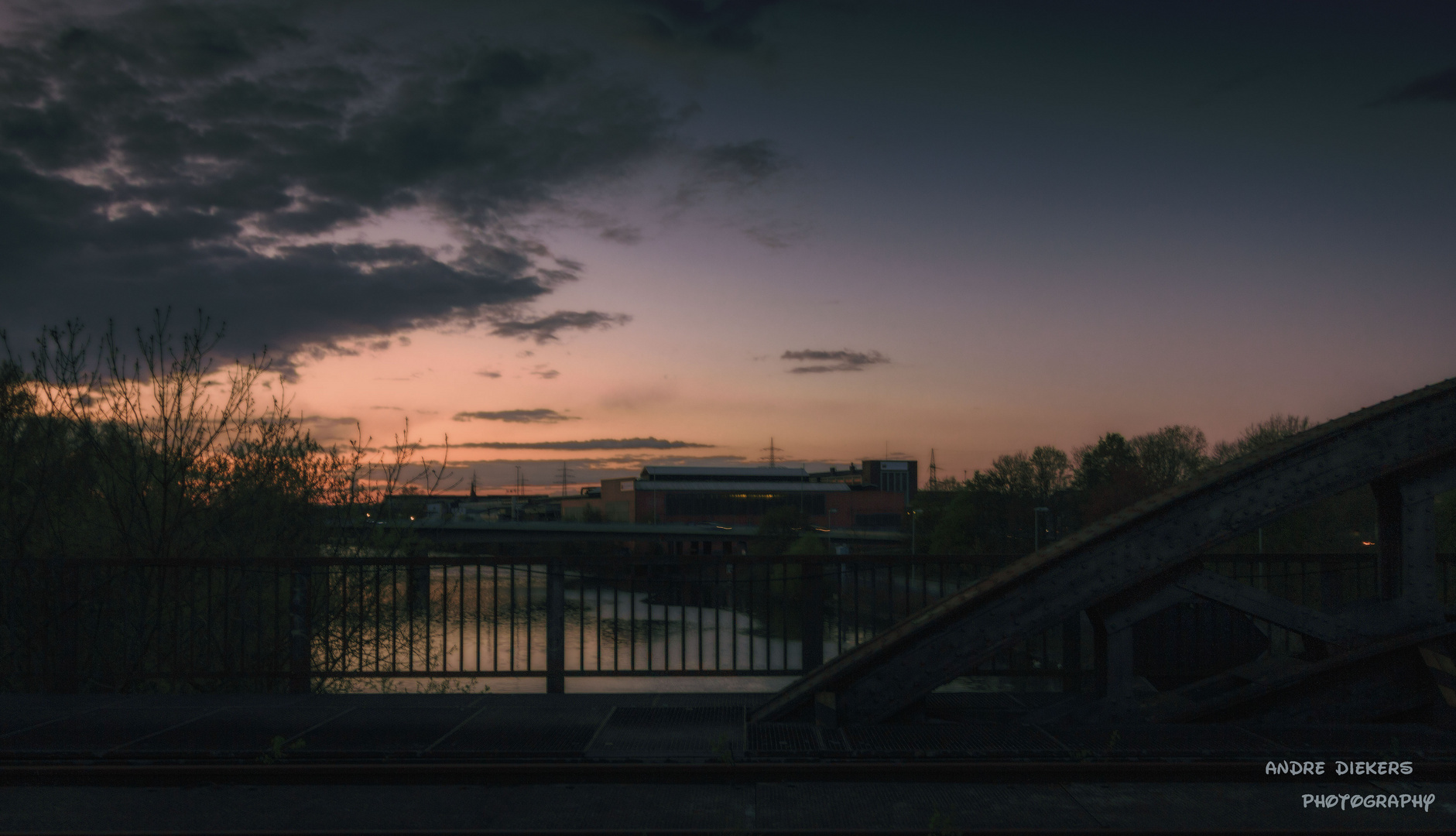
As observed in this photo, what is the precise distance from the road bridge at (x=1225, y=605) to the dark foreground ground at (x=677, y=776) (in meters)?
0.31

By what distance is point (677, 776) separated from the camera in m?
5.33

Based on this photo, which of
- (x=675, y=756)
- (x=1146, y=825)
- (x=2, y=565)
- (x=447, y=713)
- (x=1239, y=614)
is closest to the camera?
(x=1146, y=825)

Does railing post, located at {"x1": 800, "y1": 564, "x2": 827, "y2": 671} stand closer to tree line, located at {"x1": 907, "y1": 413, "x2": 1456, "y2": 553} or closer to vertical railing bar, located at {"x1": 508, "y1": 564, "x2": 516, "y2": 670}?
vertical railing bar, located at {"x1": 508, "y1": 564, "x2": 516, "y2": 670}

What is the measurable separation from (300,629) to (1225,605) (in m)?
8.05

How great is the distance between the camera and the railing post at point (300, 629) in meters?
7.94

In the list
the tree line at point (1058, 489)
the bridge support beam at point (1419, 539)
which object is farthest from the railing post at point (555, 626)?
the tree line at point (1058, 489)

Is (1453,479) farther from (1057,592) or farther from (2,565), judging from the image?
(2,565)

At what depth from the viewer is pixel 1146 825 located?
458 cm

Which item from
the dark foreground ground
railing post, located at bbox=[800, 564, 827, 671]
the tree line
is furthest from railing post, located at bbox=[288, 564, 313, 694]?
the tree line

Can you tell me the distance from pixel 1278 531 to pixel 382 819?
202ft

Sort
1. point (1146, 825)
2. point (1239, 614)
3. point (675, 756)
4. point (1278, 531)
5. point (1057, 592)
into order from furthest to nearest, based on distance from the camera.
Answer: point (1278, 531) < point (1239, 614) < point (1057, 592) < point (675, 756) < point (1146, 825)

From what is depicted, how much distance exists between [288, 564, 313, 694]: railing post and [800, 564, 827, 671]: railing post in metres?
4.62

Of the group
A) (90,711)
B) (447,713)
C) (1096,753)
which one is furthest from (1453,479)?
(90,711)

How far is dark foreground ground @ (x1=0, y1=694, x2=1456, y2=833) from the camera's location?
4.67 meters
